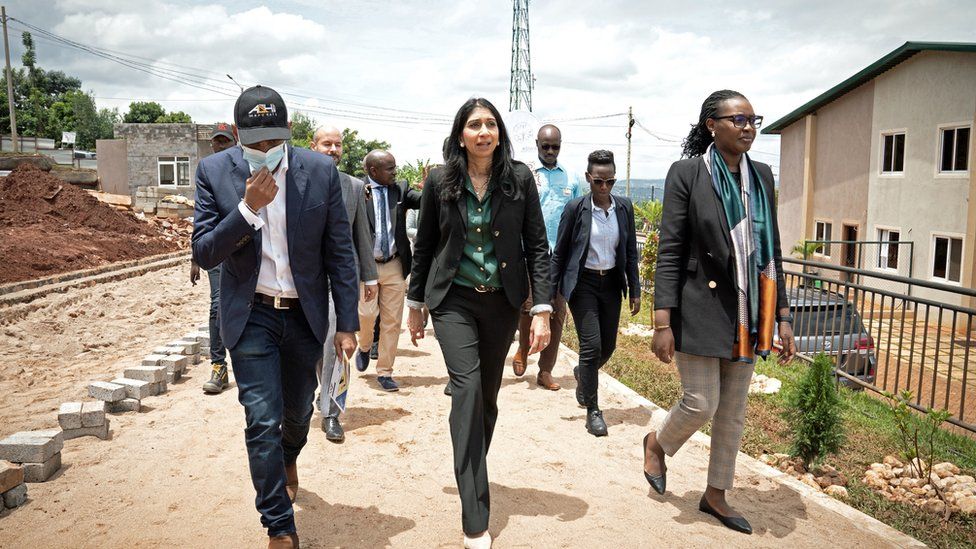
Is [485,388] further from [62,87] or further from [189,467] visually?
[62,87]

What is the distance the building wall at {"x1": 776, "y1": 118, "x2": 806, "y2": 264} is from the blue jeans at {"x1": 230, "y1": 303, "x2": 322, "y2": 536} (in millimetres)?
24171

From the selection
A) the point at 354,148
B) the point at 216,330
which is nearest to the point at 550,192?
the point at 216,330

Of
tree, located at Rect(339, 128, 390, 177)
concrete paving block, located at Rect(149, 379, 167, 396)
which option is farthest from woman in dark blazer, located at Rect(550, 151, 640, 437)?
tree, located at Rect(339, 128, 390, 177)

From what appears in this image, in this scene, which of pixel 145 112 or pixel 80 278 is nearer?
pixel 80 278

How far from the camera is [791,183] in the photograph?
85.0 ft

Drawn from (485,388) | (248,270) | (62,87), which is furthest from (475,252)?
(62,87)

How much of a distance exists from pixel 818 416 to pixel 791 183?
2310 cm

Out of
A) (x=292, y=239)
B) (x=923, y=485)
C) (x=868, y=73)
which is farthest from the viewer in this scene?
(x=868, y=73)

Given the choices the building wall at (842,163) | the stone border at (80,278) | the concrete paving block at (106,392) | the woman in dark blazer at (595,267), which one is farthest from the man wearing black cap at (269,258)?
the building wall at (842,163)

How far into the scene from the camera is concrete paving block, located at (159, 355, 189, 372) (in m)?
6.89

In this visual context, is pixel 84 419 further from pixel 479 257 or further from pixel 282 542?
pixel 479 257

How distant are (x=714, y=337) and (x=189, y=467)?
3381 mm

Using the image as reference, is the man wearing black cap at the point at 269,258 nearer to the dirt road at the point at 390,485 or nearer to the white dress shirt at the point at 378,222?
the dirt road at the point at 390,485

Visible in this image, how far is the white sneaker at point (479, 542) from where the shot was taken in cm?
350
